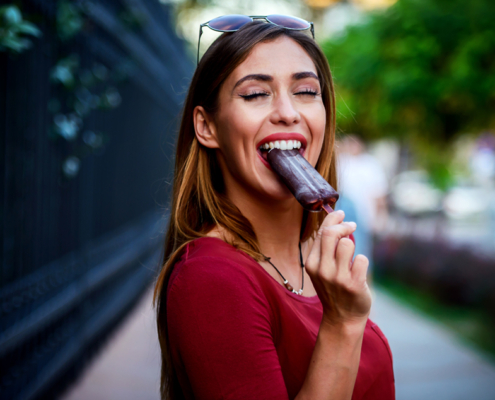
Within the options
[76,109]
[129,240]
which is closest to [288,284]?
[76,109]

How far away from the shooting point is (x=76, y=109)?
13.9 feet

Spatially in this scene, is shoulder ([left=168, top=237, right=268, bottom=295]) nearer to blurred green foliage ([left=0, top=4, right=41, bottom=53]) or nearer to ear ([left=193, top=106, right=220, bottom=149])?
ear ([left=193, top=106, right=220, bottom=149])

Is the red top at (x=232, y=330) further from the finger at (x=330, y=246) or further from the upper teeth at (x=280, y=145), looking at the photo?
the upper teeth at (x=280, y=145)

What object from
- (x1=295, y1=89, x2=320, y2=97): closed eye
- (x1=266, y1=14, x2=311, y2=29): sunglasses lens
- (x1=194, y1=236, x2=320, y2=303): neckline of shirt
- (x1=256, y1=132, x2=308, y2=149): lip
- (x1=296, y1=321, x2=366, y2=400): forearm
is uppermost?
(x1=266, y1=14, x2=311, y2=29): sunglasses lens

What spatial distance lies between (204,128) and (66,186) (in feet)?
9.16

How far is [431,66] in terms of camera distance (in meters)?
8.69

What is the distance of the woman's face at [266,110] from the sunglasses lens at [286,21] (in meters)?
0.07

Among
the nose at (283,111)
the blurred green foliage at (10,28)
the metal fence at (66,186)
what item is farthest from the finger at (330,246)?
the blurred green foliage at (10,28)

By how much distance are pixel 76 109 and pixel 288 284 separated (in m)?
3.09

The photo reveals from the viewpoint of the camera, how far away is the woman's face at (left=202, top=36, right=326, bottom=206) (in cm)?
174

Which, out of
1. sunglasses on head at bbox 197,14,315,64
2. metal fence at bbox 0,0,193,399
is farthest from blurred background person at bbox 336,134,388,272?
sunglasses on head at bbox 197,14,315,64

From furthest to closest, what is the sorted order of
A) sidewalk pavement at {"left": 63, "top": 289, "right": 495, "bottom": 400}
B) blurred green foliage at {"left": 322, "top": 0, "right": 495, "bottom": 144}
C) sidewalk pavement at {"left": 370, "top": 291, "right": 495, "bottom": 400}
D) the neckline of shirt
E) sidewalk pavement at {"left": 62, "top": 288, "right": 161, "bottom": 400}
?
blurred green foliage at {"left": 322, "top": 0, "right": 495, "bottom": 144}, sidewalk pavement at {"left": 370, "top": 291, "right": 495, "bottom": 400}, sidewalk pavement at {"left": 63, "top": 289, "right": 495, "bottom": 400}, sidewalk pavement at {"left": 62, "top": 288, "right": 161, "bottom": 400}, the neckline of shirt

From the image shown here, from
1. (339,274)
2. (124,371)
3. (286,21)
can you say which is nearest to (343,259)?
(339,274)

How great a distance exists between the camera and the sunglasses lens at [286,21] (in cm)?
185
